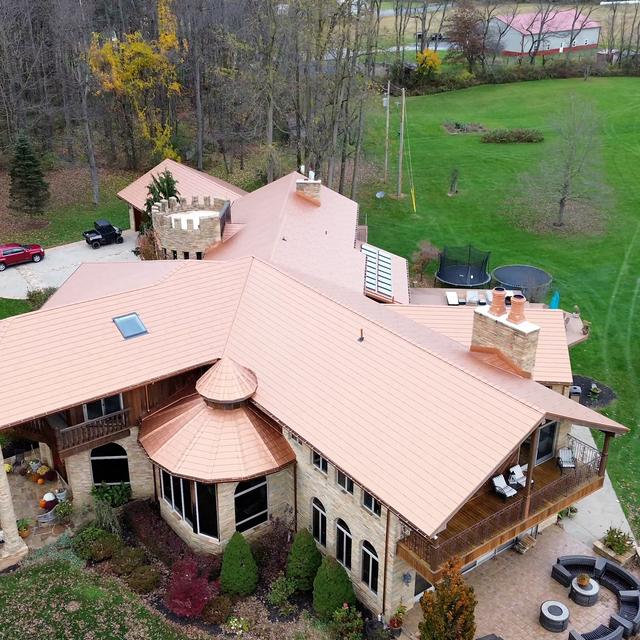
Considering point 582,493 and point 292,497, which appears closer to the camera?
point 582,493

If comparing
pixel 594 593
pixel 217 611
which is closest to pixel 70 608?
pixel 217 611

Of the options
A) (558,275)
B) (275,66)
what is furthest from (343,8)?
(558,275)

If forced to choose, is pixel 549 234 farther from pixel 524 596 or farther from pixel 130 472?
pixel 130 472

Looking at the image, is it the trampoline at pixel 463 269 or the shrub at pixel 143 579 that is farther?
the trampoline at pixel 463 269

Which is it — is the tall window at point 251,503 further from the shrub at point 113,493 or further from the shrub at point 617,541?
the shrub at point 617,541

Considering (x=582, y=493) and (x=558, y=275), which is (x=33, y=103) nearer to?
(x=558, y=275)

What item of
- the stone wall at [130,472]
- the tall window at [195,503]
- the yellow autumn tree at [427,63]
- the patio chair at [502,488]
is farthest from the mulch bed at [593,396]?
the yellow autumn tree at [427,63]
